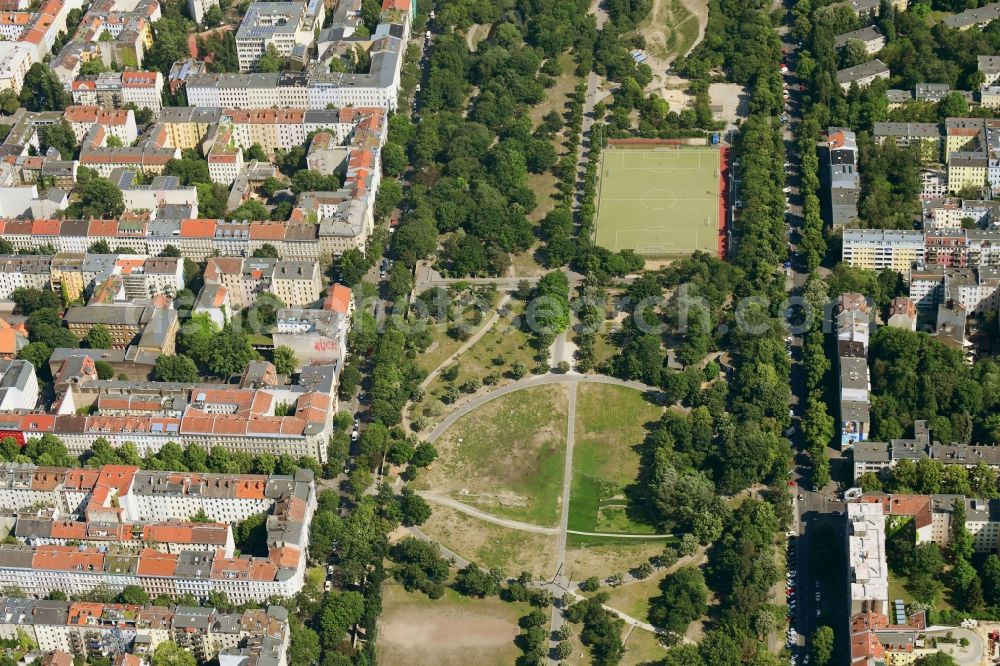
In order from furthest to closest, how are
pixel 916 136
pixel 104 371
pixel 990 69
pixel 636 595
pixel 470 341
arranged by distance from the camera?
pixel 990 69, pixel 916 136, pixel 470 341, pixel 104 371, pixel 636 595

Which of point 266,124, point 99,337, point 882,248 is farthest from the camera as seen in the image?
point 266,124

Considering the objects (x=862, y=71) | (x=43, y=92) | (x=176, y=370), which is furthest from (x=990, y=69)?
(x=43, y=92)

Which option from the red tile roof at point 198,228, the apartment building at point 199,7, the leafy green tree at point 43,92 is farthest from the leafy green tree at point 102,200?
the apartment building at point 199,7

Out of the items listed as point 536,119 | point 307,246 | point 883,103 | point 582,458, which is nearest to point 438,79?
point 536,119

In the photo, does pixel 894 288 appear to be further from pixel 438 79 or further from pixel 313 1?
pixel 313 1

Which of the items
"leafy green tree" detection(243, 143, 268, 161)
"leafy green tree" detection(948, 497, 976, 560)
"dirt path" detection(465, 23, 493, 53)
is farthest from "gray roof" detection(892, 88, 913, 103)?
"leafy green tree" detection(243, 143, 268, 161)

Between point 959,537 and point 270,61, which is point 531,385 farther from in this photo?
point 270,61
